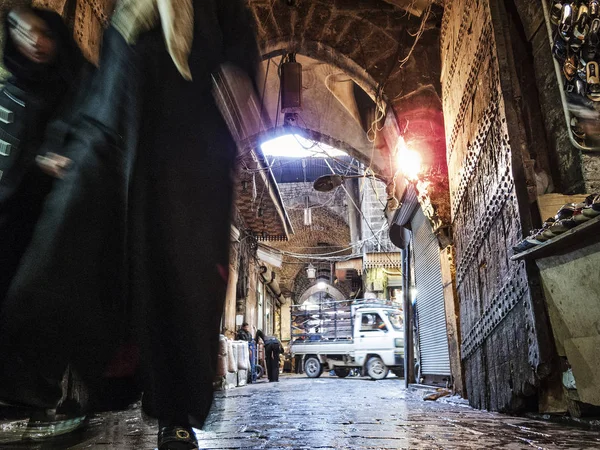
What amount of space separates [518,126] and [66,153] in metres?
3.29

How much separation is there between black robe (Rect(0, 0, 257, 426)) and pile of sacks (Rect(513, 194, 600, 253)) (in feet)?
6.22

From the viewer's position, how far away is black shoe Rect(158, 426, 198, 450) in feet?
5.15

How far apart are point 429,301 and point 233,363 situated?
4.93 meters

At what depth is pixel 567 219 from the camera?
8.57 feet

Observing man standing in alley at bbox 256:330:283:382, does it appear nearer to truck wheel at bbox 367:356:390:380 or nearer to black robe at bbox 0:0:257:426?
truck wheel at bbox 367:356:390:380

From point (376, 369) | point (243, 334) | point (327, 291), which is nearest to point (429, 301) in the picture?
point (243, 334)

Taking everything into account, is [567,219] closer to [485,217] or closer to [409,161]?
[485,217]

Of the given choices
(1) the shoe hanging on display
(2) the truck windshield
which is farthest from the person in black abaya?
(2) the truck windshield

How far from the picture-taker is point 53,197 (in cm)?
140

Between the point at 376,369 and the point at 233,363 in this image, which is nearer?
the point at 233,363

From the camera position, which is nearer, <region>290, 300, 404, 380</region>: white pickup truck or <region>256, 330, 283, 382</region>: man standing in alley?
<region>256, 330, 283, 382</region>: man standing in alley

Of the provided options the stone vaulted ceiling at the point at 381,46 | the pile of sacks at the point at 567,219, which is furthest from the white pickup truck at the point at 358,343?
the pile of sacks at the point at 567,219

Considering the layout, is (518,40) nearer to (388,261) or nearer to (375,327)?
(375,327)

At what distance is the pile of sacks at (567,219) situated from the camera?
2.43 m
